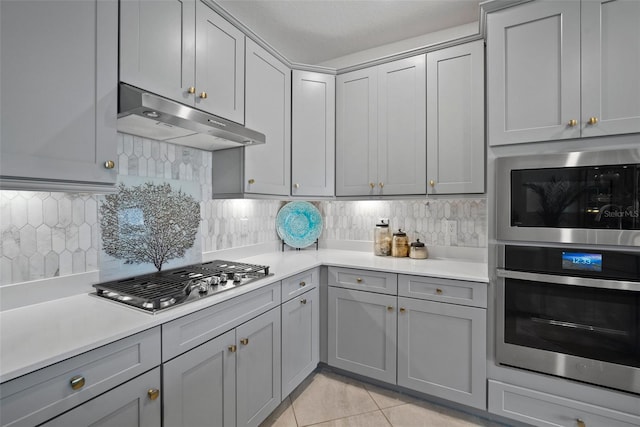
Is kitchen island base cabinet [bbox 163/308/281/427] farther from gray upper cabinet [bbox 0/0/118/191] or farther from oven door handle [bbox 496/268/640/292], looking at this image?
oven door handle [bbox 496/268/640/292]

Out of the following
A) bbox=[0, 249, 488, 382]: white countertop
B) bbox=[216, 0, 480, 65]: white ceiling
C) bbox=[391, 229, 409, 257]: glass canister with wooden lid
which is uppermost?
bbox=[216, 0, 480, 65]: white ceiling

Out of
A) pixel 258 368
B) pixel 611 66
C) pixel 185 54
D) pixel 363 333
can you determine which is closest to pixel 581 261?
pixel 611 66

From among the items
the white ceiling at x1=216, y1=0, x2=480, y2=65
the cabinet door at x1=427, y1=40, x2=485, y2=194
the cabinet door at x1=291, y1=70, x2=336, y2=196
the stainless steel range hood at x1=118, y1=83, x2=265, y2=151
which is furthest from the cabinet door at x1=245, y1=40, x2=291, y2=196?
the cabinet door at x1=427, y1=40, x2=485, y2=194

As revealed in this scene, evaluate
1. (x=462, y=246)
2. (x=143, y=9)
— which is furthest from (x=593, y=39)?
(x=143, y=9)

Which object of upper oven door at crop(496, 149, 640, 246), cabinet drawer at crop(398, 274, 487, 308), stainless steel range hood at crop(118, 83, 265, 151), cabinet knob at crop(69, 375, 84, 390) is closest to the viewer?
cabinet knob at crop(69, 375, 84, 390)

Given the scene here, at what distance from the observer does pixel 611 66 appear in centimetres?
151

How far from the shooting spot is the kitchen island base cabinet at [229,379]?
1.23 metres

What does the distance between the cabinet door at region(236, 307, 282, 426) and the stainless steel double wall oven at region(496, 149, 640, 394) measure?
53.1 inches

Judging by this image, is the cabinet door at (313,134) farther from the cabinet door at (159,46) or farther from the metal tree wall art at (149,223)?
the cabinet door at (159,46)

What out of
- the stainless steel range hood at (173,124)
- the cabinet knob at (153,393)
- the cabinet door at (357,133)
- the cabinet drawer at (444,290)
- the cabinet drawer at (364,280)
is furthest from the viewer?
the cabinet door at (357,133)

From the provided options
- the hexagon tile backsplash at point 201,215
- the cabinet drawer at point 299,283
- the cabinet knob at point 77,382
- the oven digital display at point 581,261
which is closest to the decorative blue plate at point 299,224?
the hexagon tile backsplash at point 201,215

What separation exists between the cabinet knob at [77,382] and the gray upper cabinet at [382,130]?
2.00 meters

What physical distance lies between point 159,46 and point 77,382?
55.7 inches

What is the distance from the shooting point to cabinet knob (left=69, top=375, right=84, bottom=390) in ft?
2.94
